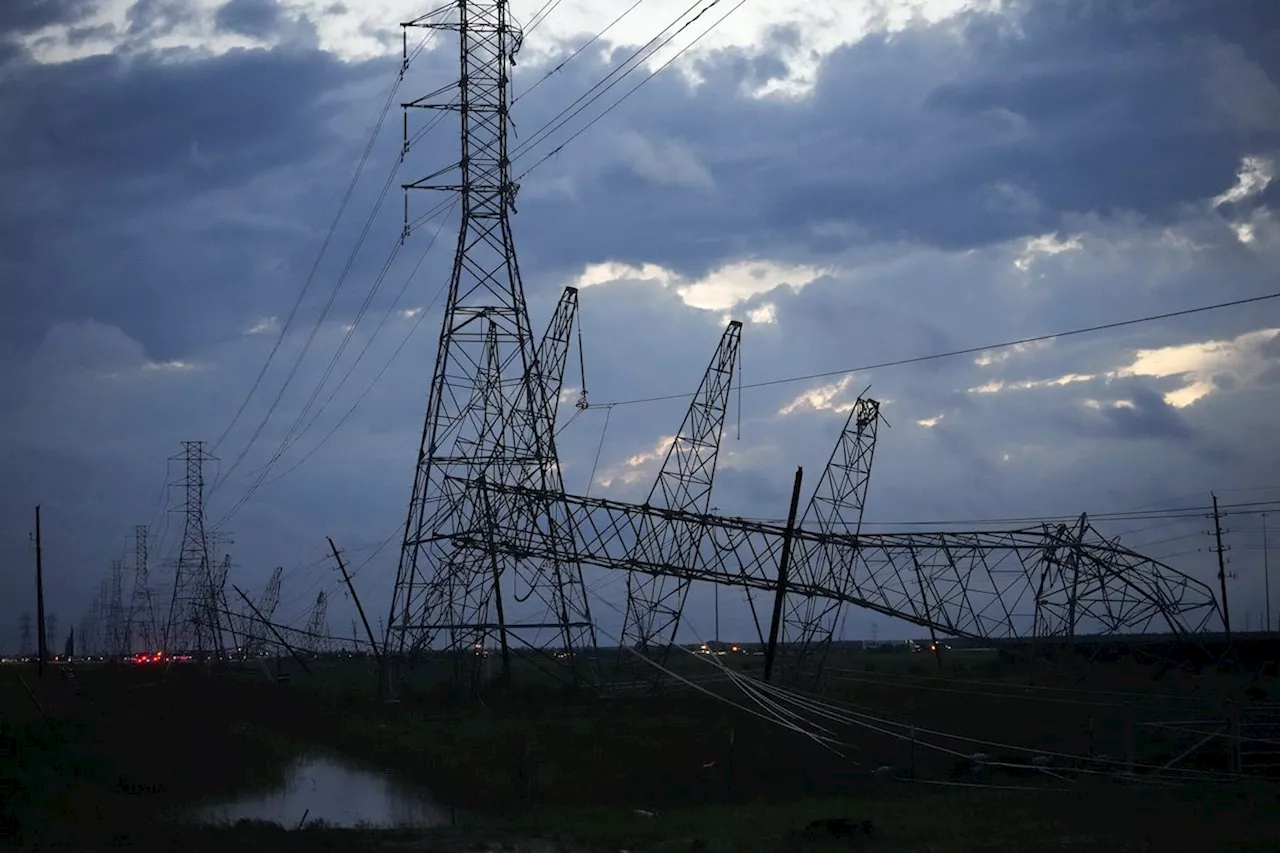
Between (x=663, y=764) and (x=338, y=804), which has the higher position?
(x=663, y=764)

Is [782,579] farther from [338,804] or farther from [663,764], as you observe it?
[338,804]

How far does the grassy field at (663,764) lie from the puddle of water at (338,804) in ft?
3.65

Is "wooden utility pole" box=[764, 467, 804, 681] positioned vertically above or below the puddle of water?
above

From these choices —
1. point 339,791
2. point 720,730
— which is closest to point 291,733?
point 339,791

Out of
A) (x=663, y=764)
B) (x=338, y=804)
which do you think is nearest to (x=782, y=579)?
(x=663, y=764)

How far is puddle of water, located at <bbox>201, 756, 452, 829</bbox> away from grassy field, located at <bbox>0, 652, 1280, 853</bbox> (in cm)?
111

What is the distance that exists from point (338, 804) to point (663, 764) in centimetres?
960

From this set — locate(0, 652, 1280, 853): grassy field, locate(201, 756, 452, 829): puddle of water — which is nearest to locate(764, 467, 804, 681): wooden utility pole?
locate(0, 652, 1280, 853): grassy field

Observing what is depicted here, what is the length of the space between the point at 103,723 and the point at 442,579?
565 inches

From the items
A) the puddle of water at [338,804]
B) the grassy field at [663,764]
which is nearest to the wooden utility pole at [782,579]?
the grassy field at [663,764]

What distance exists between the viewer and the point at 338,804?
3488 centimetres

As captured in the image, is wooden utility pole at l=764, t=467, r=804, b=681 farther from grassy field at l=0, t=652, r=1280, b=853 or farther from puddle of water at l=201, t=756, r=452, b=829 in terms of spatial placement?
puddle of water at l=201, t=756, r=452, b=829

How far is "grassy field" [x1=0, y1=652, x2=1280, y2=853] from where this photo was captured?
23.6 m

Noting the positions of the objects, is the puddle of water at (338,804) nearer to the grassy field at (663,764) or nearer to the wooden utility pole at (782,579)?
the grassy field at (663,764)
